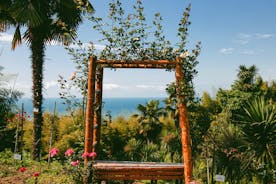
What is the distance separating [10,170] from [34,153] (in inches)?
59.4

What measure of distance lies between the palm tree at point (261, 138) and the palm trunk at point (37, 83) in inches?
242

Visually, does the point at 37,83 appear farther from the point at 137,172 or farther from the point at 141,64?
the point at 137,172

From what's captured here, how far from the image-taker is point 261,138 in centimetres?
701

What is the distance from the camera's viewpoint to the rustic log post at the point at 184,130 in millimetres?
5492

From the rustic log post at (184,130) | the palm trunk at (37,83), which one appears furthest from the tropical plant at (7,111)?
the rustic log post at (184,130)

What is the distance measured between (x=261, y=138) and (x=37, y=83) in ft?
22.3

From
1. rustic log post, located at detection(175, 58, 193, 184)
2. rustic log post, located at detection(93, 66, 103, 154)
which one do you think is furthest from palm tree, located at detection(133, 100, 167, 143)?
rustic log post, located at detection(175, 58, 193, 184)

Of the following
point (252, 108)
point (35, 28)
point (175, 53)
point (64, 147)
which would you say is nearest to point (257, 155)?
point (252, 108)

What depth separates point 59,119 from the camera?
1109 centimetres

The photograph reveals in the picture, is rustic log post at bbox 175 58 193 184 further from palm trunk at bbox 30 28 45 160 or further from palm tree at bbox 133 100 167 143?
palm trunk at bbox 30 28 45 160

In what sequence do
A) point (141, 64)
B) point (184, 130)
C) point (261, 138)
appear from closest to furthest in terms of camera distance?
1. point (184, 130)
2. point (141, 64)
3. point (261, 138)

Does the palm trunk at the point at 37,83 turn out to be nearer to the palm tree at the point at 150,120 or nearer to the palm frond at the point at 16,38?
the palm frond at the point at 16,38

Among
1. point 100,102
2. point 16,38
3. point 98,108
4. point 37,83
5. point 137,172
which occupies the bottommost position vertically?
point 137,172

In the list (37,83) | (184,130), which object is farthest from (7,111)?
(184,130)
